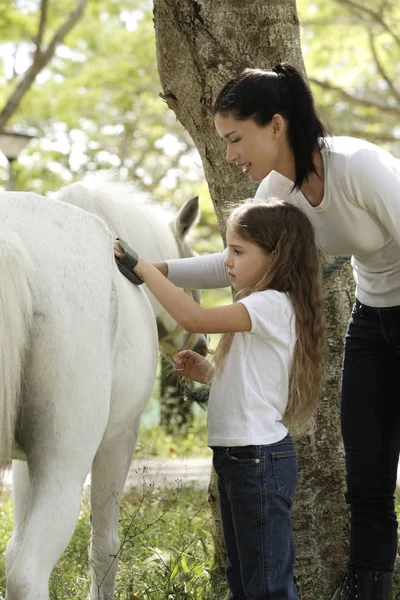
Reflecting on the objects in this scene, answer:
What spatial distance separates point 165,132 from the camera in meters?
16.7

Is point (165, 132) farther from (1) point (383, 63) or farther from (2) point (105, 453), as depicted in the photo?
(2) point (105, 453)

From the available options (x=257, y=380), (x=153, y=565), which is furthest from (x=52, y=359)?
(x=153, y=565)

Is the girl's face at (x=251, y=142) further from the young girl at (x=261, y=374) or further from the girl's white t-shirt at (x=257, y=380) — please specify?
the girl's white t-shirt at (x=257, y=380)

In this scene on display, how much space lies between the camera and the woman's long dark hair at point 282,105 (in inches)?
104

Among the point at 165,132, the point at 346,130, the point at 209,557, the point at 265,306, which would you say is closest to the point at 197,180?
the point at 165,132

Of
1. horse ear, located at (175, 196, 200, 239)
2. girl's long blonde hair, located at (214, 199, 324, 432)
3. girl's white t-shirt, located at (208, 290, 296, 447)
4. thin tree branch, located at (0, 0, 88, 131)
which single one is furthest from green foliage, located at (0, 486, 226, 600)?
thin tree branch, located at (0, 0, 88, 131)

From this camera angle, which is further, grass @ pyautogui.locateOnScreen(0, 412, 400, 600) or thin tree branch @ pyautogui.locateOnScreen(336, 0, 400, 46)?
thin tree branch @ pyautogui.locateOnScreen(336, 0, 400, 46)

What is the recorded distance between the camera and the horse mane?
3240 millimetres

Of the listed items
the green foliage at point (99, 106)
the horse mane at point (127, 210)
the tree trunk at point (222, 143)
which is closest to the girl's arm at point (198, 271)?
the horse mane at point (127, 210)

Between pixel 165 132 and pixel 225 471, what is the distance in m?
14.7

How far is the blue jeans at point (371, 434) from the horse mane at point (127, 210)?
92 cm

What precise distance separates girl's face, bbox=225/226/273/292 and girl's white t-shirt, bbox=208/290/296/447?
0.11 metres

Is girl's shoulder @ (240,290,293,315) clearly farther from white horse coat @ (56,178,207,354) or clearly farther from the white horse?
white horse coat @ (56,178,207,354)

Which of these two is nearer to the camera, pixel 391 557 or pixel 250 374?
pixel 250 374
